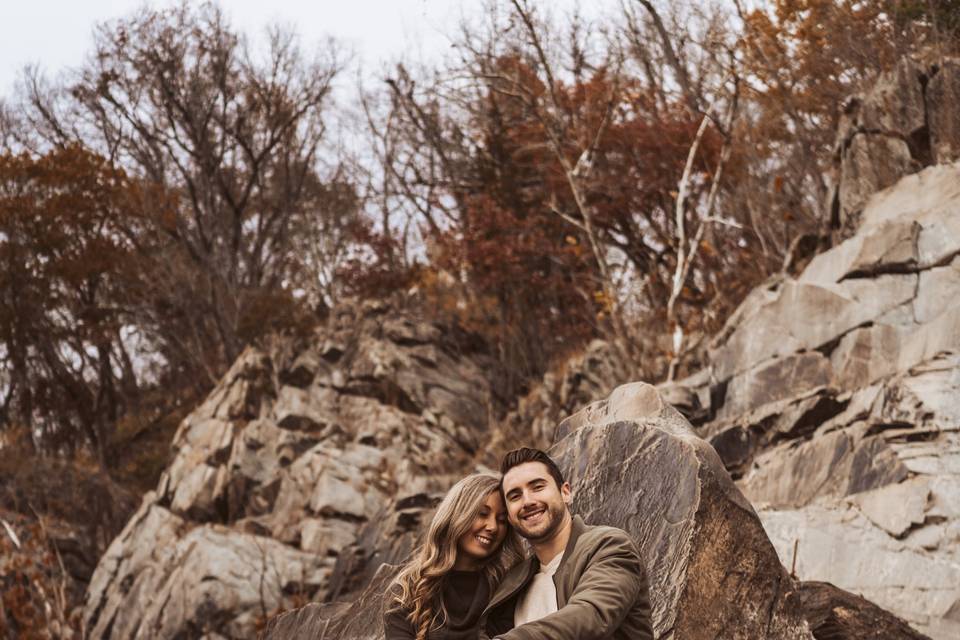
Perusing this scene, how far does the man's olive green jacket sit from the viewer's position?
3650 mm

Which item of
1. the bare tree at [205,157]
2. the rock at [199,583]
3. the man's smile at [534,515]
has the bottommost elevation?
the rock at [199,583]

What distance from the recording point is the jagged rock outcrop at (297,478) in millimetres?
15102

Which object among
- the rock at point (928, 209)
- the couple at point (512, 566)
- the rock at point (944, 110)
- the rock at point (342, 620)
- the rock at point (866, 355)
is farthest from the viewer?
the rock at point (944, 110)

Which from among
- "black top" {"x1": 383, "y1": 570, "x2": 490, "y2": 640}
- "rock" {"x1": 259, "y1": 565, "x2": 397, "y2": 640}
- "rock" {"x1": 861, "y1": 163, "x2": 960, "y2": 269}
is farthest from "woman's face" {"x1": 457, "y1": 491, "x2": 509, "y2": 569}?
"rock" {"x1": 861, "y1": 163, "x2": 960, "y2": 269}

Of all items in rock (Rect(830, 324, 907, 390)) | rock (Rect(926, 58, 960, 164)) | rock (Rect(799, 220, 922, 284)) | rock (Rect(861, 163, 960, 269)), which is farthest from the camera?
rock (Rect(926, 58, 960, 164))

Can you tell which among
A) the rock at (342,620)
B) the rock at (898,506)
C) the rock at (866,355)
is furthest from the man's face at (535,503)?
the rock at (866,355)

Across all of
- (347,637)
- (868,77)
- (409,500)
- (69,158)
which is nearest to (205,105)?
(69,158)

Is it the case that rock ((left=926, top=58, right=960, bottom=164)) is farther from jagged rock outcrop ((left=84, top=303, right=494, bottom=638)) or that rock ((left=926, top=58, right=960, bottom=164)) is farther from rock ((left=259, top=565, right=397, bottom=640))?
rock ((left=259, top=565, right=397, bottom=640))

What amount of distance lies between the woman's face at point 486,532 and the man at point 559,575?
0.13 metres

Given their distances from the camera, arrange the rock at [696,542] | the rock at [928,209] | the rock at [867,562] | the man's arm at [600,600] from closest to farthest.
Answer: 1. the man's arm at [600,600]
2. the rock at [696,542]
3. the rock at [867,562]
4. the rock at [928,209]

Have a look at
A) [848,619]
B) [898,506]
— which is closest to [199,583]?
[898,506]

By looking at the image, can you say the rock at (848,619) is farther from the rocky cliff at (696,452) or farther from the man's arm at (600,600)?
the man's arm at (600,600)

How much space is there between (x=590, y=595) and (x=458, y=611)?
0.95m

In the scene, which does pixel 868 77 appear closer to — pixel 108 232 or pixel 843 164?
pixel 843 164
